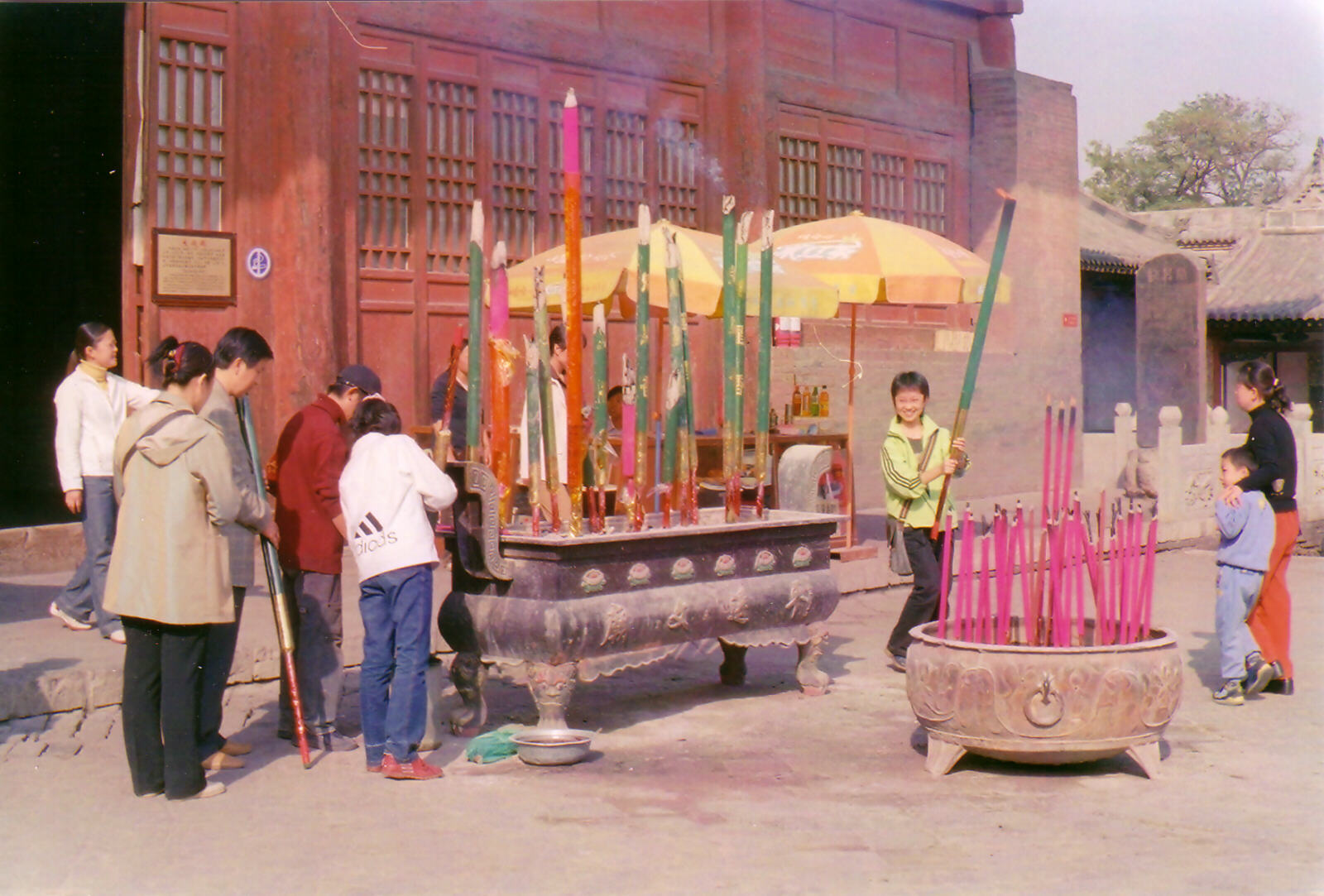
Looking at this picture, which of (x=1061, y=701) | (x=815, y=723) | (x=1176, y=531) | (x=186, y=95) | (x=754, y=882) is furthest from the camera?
(x=1176, y=531)

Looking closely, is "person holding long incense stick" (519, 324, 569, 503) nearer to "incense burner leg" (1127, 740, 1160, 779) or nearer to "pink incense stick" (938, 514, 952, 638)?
"pink incense stick" (938, 514, 952, 638)

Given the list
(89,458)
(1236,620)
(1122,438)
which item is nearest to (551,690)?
(89,458)

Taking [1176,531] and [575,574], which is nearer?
[575,574]

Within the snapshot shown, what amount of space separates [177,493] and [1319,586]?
9138 millimetres

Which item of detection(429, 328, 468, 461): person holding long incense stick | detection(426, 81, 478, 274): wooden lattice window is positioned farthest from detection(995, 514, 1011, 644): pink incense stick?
detection(426, 81, 478, 274): wooden lattice window

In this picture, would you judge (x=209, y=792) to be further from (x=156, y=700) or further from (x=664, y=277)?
(x=664, y=277)

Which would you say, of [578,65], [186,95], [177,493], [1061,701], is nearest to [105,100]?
[186,95]

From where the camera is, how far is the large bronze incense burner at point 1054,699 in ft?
17.9

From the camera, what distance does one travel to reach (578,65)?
1231 cm

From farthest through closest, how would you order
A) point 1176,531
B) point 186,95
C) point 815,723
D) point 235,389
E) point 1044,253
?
1. point 1044,253
2. point 1176,531
3. point 186,95
4. point 815,723
5. point 235,389

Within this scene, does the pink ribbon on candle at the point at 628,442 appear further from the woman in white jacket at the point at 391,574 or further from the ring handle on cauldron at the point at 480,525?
the woman in white jacket at the point at 391,574

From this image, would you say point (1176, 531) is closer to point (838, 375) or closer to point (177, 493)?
point (838, 375)

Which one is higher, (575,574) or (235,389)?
(235,389)

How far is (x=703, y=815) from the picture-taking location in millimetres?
5141
